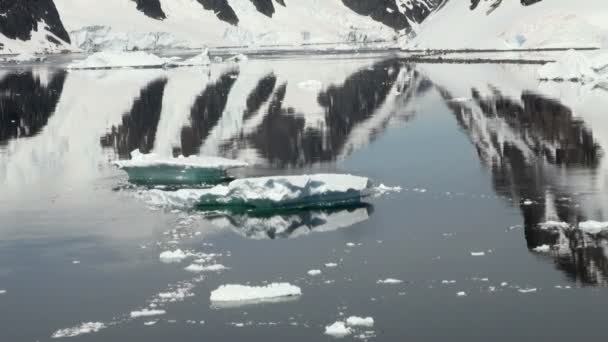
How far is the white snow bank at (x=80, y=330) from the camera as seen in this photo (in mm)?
11586

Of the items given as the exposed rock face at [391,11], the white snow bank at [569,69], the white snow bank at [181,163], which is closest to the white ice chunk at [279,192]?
the white snow bank at [181,163]

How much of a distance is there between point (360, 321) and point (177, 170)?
1010cm

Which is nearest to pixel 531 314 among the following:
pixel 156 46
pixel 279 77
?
pixel 279 77

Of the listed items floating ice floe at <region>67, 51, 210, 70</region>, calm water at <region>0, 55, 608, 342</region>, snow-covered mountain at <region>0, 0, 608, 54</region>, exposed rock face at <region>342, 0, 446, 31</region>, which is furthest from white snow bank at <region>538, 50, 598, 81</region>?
exposed rock face at <region>342, 0, 446, 31</region>

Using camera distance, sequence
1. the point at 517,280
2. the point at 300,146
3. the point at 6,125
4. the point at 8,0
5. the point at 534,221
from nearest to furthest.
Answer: the point at 517,280
the point at 534,221
the point at 300,146
the point at 6,125
the point at 8,0

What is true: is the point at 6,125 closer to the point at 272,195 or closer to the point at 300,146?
the point at 300,146

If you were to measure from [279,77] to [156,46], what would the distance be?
80.6 metres

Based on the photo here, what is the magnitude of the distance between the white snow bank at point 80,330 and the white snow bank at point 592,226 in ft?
24.6

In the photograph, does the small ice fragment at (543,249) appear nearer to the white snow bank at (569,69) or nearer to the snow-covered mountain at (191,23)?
the white snow bank at (569,69)

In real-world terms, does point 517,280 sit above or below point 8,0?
below

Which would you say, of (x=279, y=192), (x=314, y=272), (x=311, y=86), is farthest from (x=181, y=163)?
(x=311, y=86)

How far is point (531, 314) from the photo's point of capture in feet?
39.0

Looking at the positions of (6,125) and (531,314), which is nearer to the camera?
(531,314)

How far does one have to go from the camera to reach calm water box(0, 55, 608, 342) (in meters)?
12.0
